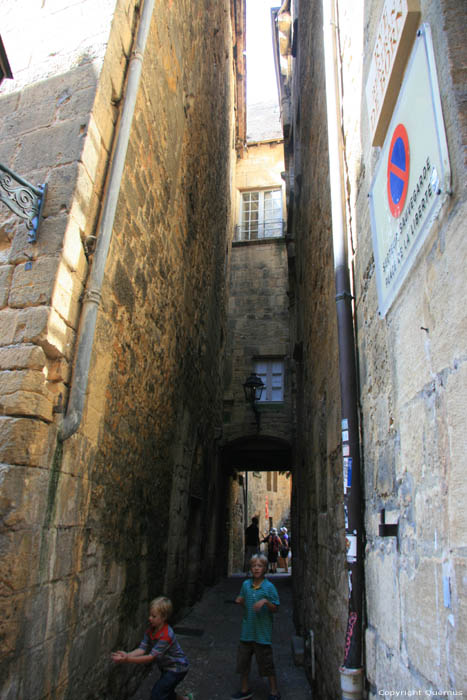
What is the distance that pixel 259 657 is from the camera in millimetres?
3896

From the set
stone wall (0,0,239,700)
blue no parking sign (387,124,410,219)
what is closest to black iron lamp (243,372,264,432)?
stone wall (0,0,239,700)

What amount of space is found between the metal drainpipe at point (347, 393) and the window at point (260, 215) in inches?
359

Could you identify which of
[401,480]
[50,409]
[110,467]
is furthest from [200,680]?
[401,480]

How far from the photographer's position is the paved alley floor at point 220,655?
4.03 m

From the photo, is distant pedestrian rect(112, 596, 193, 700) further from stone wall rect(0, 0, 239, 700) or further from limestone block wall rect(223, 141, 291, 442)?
limestone block wall rect(223, 141, 291, 442)

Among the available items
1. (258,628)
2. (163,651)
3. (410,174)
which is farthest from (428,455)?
(258,628)

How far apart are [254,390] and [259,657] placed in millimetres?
5514

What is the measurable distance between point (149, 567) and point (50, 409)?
2.78 m

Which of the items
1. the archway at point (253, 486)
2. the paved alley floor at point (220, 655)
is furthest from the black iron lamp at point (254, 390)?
the paved alley floor at point (220, 655)

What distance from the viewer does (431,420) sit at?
142 cm

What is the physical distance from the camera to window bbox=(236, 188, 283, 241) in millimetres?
12562

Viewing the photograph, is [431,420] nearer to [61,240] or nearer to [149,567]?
[61,240]

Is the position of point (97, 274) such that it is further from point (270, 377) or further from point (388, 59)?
point (270, 377)

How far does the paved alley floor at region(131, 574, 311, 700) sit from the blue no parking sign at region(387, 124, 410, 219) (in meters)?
4.03
